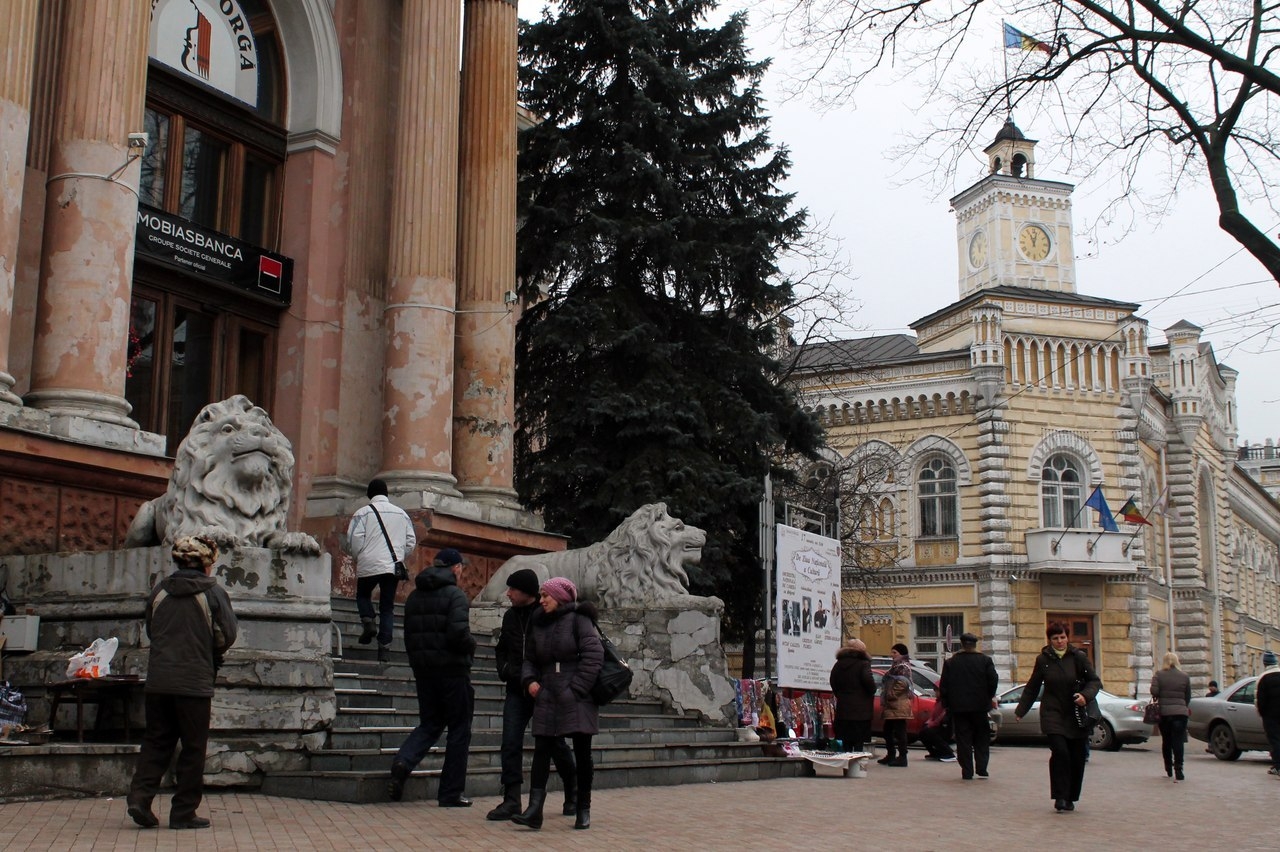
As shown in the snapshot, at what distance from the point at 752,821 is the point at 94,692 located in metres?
4.95

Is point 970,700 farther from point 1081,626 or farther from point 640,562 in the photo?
point 1081,626

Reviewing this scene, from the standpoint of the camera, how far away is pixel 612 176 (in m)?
22.4

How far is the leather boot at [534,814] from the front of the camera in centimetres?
869

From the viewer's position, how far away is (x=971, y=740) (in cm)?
1623

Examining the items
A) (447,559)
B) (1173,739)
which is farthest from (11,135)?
(1173,739)

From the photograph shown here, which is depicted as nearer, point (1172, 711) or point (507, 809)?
point (507, 809)

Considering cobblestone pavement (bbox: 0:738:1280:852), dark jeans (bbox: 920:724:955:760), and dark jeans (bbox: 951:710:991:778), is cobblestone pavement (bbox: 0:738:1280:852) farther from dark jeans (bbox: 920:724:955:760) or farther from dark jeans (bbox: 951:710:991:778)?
dark jeans (bbox: 920:724:955:760)

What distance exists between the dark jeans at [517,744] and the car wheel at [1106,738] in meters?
19.0

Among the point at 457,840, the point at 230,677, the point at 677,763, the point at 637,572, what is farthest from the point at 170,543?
the point at 637,572

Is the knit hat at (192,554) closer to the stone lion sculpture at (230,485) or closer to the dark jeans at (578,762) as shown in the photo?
the stone lion sculpture at (230,485)

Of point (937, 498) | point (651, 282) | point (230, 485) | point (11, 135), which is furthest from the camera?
point (937, 498)

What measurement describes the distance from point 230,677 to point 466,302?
10337mm

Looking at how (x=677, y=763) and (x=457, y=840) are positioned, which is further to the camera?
(x=677, y=763)

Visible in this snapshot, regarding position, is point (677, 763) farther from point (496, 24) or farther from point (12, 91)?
point (496, 24)
